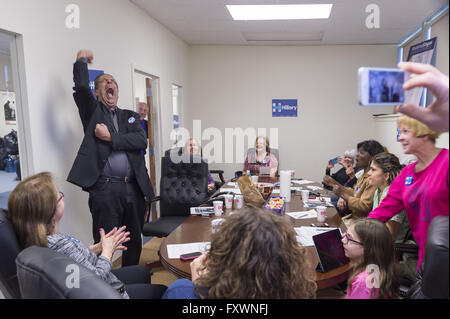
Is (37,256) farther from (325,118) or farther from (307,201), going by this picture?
(325,118)

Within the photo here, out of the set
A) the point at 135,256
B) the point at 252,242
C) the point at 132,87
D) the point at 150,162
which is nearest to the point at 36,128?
the point at 135,256

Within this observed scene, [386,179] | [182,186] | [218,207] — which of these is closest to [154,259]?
[182,186]

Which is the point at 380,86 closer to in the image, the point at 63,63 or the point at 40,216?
the point at 40,216

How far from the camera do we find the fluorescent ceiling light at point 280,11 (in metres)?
3.89

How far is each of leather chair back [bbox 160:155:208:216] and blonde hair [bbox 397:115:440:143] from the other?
2601 millimetres

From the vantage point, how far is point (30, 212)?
3.58ft

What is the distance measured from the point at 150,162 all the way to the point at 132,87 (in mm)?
1291

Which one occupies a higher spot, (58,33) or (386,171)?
(58,33)

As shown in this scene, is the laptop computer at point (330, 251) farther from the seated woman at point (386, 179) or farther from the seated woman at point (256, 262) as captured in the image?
the seated woman at point (386, 179)

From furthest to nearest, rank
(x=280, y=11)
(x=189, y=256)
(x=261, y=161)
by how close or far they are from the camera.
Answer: (x=261, y=161) < (x=280, y=11) < (x=189, y=256)

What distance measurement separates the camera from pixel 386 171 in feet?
6.98

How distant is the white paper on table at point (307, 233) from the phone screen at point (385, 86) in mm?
Answer: 1292

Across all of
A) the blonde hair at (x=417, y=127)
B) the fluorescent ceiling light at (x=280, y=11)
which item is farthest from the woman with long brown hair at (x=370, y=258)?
the fluorescent ceiling light at (x=280, y=11)

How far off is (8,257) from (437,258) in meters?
1.20
